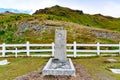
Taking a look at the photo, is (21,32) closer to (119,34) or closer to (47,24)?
(47,24)

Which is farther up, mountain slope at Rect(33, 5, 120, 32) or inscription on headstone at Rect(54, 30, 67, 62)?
mountain slope at Rect(33, 5, 120, 32)

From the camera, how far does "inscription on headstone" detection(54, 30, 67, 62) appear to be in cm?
2125

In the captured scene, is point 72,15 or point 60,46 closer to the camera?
point 60,46

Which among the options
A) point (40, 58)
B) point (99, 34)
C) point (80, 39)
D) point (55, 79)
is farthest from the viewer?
point (99, 34)

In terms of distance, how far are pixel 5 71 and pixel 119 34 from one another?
28.9 metres

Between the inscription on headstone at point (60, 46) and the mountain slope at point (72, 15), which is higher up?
the mountain slope at point (72, 15)

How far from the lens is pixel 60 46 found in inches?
841

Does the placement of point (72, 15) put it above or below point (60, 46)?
above

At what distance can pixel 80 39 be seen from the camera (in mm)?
42062

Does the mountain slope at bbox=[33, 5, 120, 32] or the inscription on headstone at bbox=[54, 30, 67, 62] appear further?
the mountain slope at bbox=[33, 5, 120, 32]

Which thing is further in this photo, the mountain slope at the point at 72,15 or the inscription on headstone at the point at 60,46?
the mountain slope at the point at 72,15

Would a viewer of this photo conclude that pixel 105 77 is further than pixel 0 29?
No

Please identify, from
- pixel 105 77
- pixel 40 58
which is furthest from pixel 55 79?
pixel 40 58

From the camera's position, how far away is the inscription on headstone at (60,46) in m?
21.2
